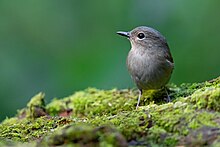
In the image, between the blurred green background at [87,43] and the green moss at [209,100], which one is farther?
the blurred green background at [87,43]

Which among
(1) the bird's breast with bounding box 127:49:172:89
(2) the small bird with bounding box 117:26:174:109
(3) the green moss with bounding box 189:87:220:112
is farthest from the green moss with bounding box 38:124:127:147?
(1) the bird's breast with bounding box 127:49:172:89

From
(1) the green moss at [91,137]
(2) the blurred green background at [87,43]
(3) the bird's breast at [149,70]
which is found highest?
(2) the blurred green background at [87,43]

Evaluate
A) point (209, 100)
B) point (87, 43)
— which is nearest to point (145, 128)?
point (209, 100)

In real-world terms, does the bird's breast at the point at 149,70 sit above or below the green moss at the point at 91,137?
above

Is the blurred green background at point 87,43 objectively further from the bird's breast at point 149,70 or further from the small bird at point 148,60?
the bird's breast at point 149,70

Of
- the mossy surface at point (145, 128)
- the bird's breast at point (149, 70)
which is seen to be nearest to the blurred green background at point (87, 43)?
the bird's breast at point (149, 70)

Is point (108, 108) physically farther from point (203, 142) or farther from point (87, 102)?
point (203, 142)
